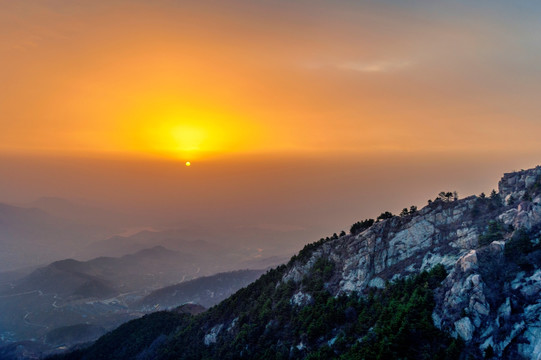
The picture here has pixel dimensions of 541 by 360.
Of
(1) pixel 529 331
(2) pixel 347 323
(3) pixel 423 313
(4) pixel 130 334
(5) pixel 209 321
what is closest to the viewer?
(1) pixel 529 331

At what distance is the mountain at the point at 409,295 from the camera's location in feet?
148

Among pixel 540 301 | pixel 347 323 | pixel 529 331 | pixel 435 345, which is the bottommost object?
pixel 347 323

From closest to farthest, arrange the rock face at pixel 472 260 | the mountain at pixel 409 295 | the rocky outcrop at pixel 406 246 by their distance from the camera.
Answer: the rock face at pixel 472 260 → the mountain at pixel 409 295 → the rocky outcrop at pixel 406 246

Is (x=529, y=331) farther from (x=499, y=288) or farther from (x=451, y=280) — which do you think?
(x=451, y=280)

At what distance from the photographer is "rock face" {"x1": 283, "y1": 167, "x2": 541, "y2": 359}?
142ft

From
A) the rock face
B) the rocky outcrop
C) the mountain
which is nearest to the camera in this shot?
the rock face

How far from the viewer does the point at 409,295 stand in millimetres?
58656

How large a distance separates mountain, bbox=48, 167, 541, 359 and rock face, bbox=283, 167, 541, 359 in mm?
169

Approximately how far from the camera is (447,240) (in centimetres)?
6625

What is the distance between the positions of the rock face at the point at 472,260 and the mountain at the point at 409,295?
169mm

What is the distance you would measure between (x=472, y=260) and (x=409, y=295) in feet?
40.5

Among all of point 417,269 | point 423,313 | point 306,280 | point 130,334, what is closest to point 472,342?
point 423,313

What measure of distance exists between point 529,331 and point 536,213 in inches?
907

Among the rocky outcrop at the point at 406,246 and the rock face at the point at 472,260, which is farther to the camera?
the rocky outcrop at the point at 406,246
